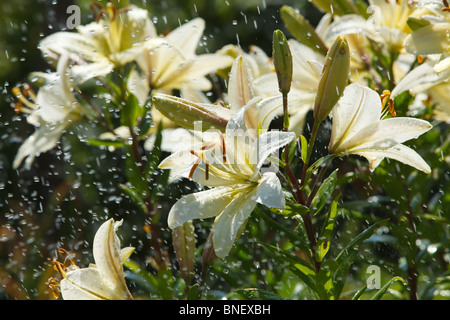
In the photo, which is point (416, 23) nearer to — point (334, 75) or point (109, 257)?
point (334, 75)

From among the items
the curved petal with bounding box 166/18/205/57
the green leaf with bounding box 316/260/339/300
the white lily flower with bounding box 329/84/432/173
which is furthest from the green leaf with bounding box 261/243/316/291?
the curved petal with bounding box 166/18/205/57

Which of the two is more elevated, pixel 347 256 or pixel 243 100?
pixel 243 100

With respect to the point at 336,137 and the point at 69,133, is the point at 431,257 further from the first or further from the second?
the point at 69,133

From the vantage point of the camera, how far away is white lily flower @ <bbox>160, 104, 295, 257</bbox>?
55 centimetres

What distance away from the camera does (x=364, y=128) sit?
1.95 ft

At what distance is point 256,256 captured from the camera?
864 millimetres

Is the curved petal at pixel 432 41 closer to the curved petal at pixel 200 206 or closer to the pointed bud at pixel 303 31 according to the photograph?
the pointed bud at pixel 303 31

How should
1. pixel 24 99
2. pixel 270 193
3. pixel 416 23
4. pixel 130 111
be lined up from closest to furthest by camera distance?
pixel 270 193, pixel 416 23, pixel 130 111, pixel 24 99

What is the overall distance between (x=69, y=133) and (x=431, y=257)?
1.01 metres

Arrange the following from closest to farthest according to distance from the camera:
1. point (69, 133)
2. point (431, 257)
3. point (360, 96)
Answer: point (360, 96) < point (431, 257) < point (69, 133)

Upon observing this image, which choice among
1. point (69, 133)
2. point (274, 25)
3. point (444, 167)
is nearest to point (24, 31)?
point (69, 133)

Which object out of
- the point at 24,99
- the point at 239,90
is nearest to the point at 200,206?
the point at 239,90

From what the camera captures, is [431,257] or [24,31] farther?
[24,31]

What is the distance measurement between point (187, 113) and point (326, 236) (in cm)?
20
